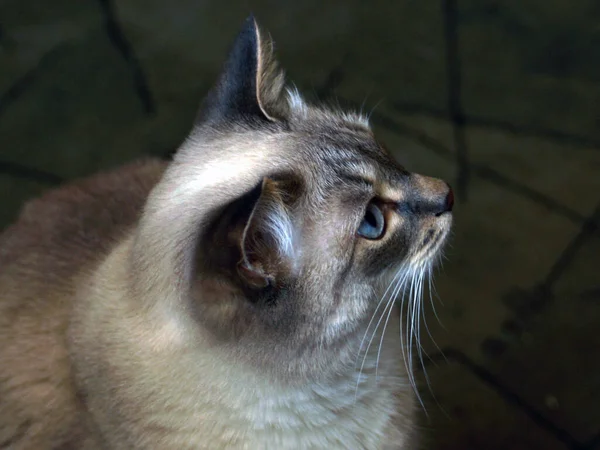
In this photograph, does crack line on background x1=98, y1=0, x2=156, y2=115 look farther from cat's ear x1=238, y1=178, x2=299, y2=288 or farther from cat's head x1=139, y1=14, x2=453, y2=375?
cat's ear x1=238, y1=178, x2=299, y2=288

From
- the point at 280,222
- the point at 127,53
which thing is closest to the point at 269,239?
the point at 280,222

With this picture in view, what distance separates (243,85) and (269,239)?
316 millimetres

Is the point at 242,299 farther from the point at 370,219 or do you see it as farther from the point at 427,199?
the point at 427,199

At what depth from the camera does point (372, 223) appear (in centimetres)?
104

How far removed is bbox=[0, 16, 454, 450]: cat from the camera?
0.91 metres

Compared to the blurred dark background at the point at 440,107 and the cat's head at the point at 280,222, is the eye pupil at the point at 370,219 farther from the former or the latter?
the blurred dark background at the point at 440,107

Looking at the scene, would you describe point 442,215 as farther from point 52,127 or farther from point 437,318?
point 52,127

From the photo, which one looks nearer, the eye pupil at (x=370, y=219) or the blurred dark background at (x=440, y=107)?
the eye pupil at (x=370, y=219)

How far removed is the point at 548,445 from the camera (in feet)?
5.49

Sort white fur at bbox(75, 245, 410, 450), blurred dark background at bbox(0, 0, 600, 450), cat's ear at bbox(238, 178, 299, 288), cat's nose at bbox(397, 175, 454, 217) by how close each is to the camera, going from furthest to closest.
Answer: blurred dark background at bbox(0, 0, 600, 450) < cat's nose at bbox(397, 175, 454, 217) < white fur at bbox(75, 245, 410, 450) < cat's ear at bbox(238, 178, 299, 288)

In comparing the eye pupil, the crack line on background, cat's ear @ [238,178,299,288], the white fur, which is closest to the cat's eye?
the eye pupil

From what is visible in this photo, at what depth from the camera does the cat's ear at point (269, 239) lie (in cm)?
83

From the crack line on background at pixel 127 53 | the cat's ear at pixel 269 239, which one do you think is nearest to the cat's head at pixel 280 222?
the cat's ear at pixel 269 239

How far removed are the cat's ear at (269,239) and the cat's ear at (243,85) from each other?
0.19 m
